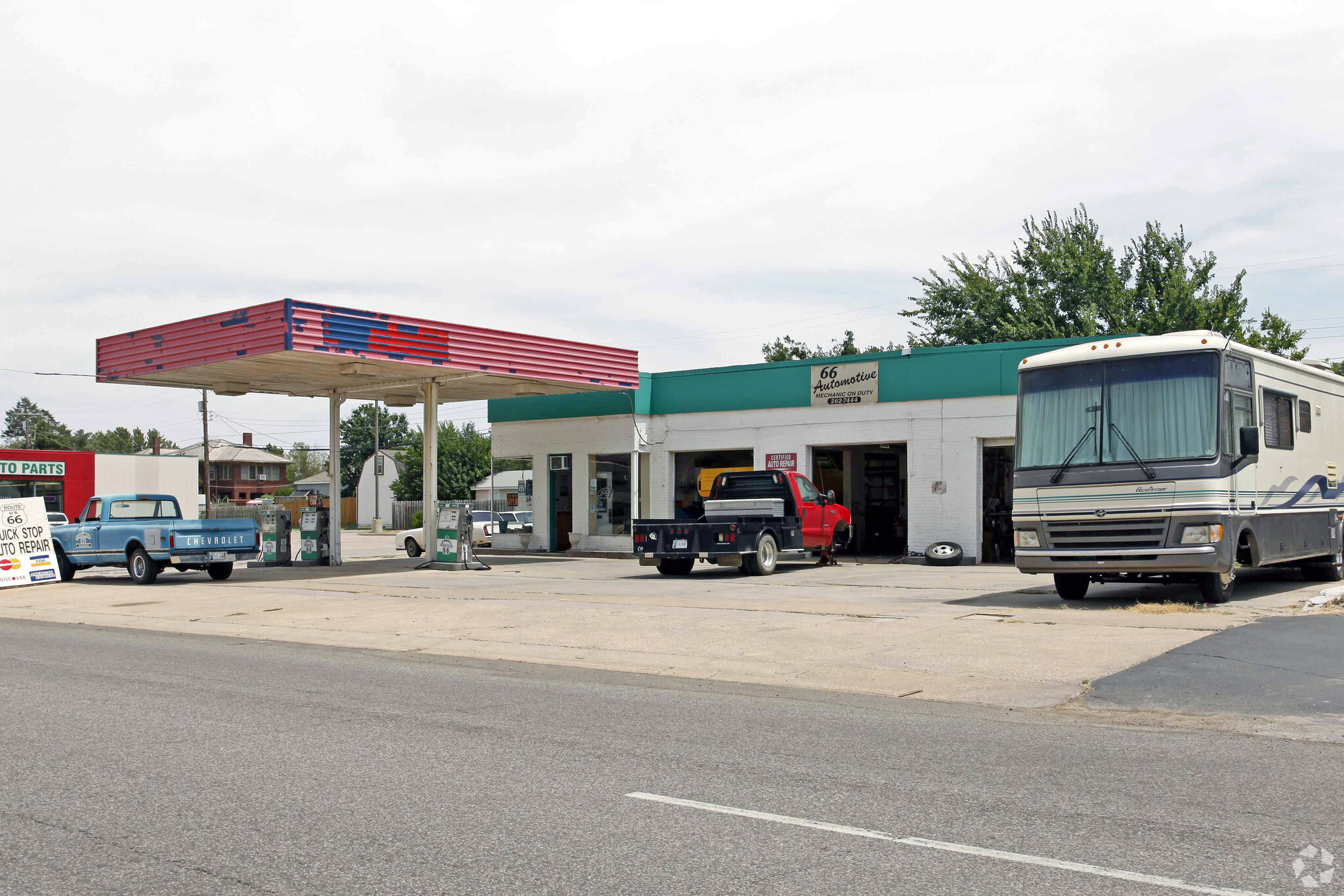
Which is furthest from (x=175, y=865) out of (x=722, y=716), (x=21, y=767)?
(x=722, y=716)

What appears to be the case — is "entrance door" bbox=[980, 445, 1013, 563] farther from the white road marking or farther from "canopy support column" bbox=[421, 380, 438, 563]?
the white road marking

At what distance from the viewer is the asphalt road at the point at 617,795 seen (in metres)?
4.89

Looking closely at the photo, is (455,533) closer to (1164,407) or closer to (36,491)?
(1164,407)

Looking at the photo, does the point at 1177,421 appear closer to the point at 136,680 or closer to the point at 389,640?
the point at 389,640

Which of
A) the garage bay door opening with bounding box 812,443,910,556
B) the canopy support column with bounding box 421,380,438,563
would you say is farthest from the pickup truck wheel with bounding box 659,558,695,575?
the garage bay door opening with bounding box 812,443,910,556

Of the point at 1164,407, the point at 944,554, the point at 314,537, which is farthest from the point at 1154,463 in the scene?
the point at 314,537

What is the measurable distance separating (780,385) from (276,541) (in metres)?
13.1

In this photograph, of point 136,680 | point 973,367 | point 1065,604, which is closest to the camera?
point 136,680

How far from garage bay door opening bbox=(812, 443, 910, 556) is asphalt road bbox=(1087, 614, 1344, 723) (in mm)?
18716

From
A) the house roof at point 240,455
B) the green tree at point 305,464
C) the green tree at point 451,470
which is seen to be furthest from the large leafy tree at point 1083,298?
the green tree at point 305,464

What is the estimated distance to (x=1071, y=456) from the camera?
15375 millimetres

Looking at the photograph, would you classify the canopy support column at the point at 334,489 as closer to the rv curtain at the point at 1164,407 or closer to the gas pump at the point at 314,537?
the gas pump at the point at 314,537

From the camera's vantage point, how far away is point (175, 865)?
5047 millimetres

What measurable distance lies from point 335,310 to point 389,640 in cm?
1008
